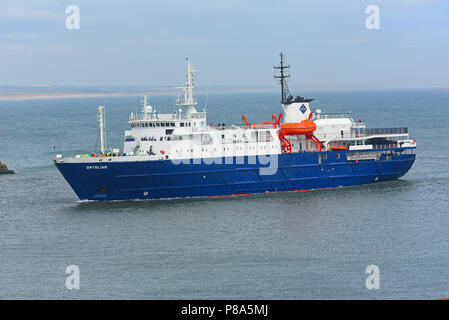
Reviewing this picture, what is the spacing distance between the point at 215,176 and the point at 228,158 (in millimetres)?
1230

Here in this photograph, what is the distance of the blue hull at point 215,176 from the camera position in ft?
110

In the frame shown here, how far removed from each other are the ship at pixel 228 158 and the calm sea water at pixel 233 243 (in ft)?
2.75

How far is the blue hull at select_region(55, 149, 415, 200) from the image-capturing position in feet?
110

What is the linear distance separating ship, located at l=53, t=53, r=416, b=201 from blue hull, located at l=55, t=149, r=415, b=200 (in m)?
0.05

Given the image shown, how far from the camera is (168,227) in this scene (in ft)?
95.0

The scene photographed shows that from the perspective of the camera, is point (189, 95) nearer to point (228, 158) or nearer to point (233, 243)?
point (228, 158)

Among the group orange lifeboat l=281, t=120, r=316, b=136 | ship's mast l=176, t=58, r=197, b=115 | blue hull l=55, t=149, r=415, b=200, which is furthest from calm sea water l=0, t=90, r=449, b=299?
ship's mast l=176, t=58, r=197, b=115

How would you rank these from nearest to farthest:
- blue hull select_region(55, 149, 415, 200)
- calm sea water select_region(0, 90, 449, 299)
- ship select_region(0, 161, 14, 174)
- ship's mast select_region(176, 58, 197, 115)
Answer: calm sea water select_region(0, 90, 449, 299)
blue hull select_region(55, 149, 415, 200)
ship's mast select_region(176, 58, 197, 115)
ship select_region(0, 161, 14, 174)

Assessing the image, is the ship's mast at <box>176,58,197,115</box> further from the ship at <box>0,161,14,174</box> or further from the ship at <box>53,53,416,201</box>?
the ship at <box>0,161,14,174</box>

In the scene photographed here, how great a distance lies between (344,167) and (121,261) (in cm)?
1782

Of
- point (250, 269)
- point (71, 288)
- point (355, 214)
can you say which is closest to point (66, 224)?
point (71, 288)

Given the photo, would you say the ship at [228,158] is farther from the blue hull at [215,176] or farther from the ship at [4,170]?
the ship at [4,170]

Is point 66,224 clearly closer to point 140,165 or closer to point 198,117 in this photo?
point 140,165

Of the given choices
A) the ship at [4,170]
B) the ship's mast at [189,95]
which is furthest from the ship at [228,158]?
the ship at [4,170]
